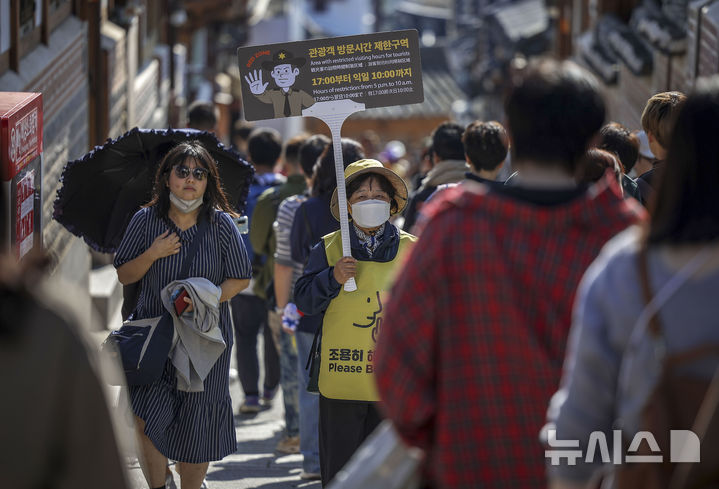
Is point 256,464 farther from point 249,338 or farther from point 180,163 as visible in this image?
point 180,163

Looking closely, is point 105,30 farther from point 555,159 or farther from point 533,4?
point 533,4

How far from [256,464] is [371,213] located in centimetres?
242

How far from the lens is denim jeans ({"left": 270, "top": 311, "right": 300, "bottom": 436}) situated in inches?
302

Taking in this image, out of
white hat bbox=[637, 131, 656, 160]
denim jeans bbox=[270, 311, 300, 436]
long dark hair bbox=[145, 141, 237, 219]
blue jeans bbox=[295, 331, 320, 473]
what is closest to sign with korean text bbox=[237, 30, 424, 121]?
long dark hair bbox=[145, 141, 237, 219]

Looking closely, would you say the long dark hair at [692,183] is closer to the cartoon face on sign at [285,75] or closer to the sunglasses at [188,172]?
the sunglasses at [188,172]

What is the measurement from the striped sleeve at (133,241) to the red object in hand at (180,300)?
0.94 feet

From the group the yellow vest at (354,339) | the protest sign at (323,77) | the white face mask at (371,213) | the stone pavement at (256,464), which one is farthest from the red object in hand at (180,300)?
the stone pavement at (256,464)

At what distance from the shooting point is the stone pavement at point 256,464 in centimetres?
675

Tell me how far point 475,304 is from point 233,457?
4784mm

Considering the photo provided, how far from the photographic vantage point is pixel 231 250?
5586 mm

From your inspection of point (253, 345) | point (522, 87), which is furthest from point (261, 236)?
point (522, 87)

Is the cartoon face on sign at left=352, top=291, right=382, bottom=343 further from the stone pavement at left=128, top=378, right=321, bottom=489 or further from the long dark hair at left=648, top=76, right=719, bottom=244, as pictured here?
the long dark hair at left=648, top=76, right=719, bottom=244

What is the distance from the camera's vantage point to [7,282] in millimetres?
2389

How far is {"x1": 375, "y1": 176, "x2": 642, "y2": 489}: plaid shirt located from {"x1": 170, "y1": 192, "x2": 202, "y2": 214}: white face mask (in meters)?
2.72
